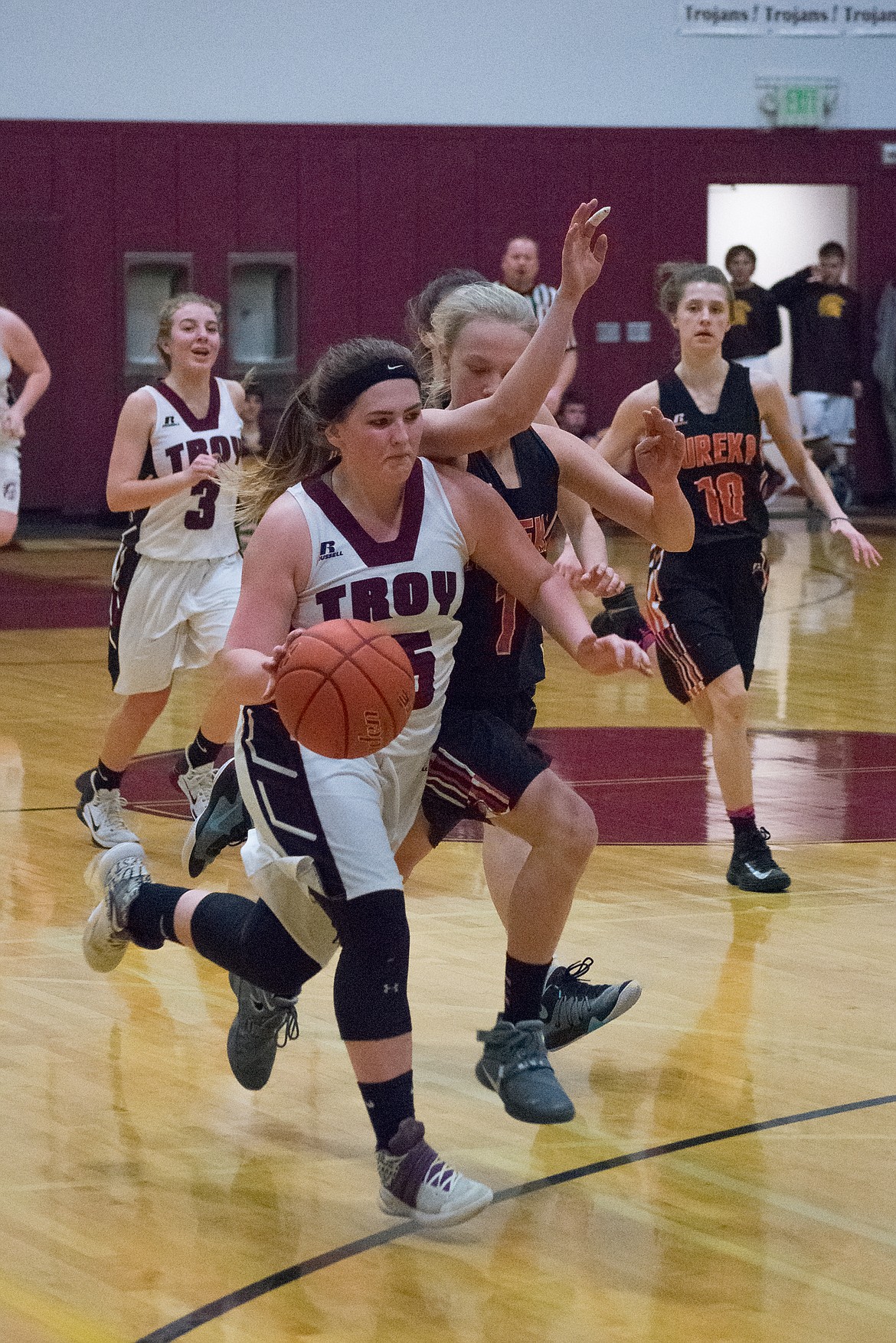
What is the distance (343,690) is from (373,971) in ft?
1.59

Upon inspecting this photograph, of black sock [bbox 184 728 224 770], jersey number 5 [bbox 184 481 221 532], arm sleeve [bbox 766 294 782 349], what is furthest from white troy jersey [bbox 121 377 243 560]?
arm sleeve [bbox 766 294 782 349]

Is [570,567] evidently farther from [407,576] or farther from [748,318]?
[748,318]

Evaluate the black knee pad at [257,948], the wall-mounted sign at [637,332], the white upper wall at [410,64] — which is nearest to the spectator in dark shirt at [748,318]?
the wall-mounted sign at [637,332]

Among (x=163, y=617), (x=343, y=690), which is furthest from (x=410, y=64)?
(x=343, y=690)

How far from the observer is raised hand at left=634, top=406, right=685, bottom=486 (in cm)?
387

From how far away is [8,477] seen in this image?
8852 millimetres

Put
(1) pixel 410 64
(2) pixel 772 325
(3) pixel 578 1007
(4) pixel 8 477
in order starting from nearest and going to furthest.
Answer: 1. (3) pixel 578 1007
2. (4) pixel 8 477
3. (2) pixel 772 325
4. (1) pixel 410 64

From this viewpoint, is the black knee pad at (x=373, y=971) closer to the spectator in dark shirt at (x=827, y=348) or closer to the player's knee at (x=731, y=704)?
the player's knee at (x=731, y=704)

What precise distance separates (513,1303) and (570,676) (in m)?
6.87

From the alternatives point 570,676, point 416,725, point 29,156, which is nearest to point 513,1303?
point 416,725

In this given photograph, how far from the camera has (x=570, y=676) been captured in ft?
32.4

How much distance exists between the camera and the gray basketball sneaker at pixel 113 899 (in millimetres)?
4039

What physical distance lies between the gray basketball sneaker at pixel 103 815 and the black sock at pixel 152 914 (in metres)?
2.15

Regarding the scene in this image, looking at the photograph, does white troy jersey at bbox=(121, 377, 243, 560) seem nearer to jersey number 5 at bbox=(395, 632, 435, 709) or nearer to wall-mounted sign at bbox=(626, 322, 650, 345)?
jersey number 5 at bbox=(395, 632, 435, 709)
